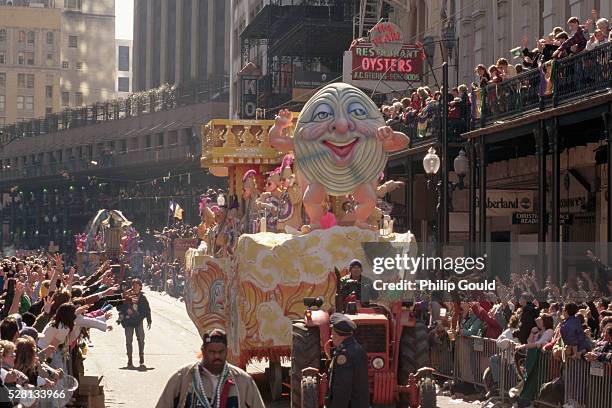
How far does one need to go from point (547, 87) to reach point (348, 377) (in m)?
14.1

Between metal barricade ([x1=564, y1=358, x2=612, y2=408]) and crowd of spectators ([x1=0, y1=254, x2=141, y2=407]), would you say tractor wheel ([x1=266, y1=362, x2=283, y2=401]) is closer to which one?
crowd of spectators ([x1=0, y1=254, x2=141, y2=407])

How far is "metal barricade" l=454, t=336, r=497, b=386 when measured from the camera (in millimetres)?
20953

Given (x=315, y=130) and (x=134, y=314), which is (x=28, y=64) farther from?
(x=315, y=130)

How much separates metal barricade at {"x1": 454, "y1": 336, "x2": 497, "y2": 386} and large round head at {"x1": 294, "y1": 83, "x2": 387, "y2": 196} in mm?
2882

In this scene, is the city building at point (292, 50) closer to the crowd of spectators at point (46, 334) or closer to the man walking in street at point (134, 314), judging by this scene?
the man walking in street at point (134, 314)

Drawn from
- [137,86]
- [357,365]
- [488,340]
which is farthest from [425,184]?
[137,86]

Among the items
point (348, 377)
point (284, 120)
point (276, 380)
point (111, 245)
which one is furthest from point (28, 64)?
point (348, 377)

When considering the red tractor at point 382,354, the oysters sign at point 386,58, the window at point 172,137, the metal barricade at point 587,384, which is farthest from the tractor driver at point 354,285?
the window at point 172,137

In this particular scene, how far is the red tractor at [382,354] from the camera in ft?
52.1

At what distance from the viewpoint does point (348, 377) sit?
12297 millimetres

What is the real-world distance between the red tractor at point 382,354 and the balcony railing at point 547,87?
751 centimetres

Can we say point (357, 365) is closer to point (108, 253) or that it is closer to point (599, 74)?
point (599, 74)

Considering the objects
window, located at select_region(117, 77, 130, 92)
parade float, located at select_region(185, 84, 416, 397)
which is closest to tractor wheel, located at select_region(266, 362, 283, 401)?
parade float, located at select_region(185, 84, 416, 397)

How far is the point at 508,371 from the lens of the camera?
1989 centimetres
